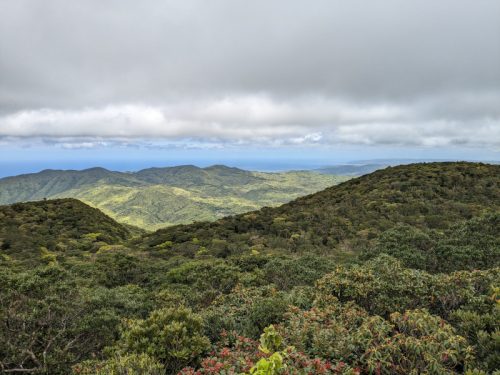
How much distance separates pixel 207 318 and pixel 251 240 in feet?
90.6

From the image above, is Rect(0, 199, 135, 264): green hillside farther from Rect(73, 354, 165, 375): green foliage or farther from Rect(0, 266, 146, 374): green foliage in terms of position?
Rect(73, 354, 165, 375): green foliage

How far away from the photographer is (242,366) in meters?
7.46

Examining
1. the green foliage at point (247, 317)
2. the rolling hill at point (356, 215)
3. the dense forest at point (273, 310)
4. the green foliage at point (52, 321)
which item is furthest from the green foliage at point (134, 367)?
the rolling hill at point (356, 215)

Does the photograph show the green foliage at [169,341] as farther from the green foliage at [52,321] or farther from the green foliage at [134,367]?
the green foliage at [52,321]

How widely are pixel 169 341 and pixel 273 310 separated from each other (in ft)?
12.5

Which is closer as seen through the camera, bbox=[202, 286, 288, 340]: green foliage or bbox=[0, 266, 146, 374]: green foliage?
bbox=[202, 286, 288, 340]: green foliage

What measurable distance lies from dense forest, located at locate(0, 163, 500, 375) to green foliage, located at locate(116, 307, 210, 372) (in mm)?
39

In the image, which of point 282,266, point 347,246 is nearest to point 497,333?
point 282,266

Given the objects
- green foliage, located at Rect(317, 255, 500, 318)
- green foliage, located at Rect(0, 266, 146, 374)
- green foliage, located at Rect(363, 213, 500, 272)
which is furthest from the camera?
green foliage, located at Rect(363, 213, 500, 272)

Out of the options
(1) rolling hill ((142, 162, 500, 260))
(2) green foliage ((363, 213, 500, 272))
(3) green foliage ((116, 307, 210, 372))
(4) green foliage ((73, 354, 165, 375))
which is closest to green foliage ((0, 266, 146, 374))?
(3) green foliage ((116, 307, 210, 372))

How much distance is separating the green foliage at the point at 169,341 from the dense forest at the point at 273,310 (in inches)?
1.5

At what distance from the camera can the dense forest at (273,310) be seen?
762 centimetres

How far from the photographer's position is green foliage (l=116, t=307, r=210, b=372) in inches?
367

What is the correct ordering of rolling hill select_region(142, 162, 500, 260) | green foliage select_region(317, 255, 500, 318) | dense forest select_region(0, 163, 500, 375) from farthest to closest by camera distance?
rolling hill select_region(142, 162, 500, 260) → green foliage select_region(317, 255, 500, 318) → dense forest select_region(0, 163, 500, 375)
